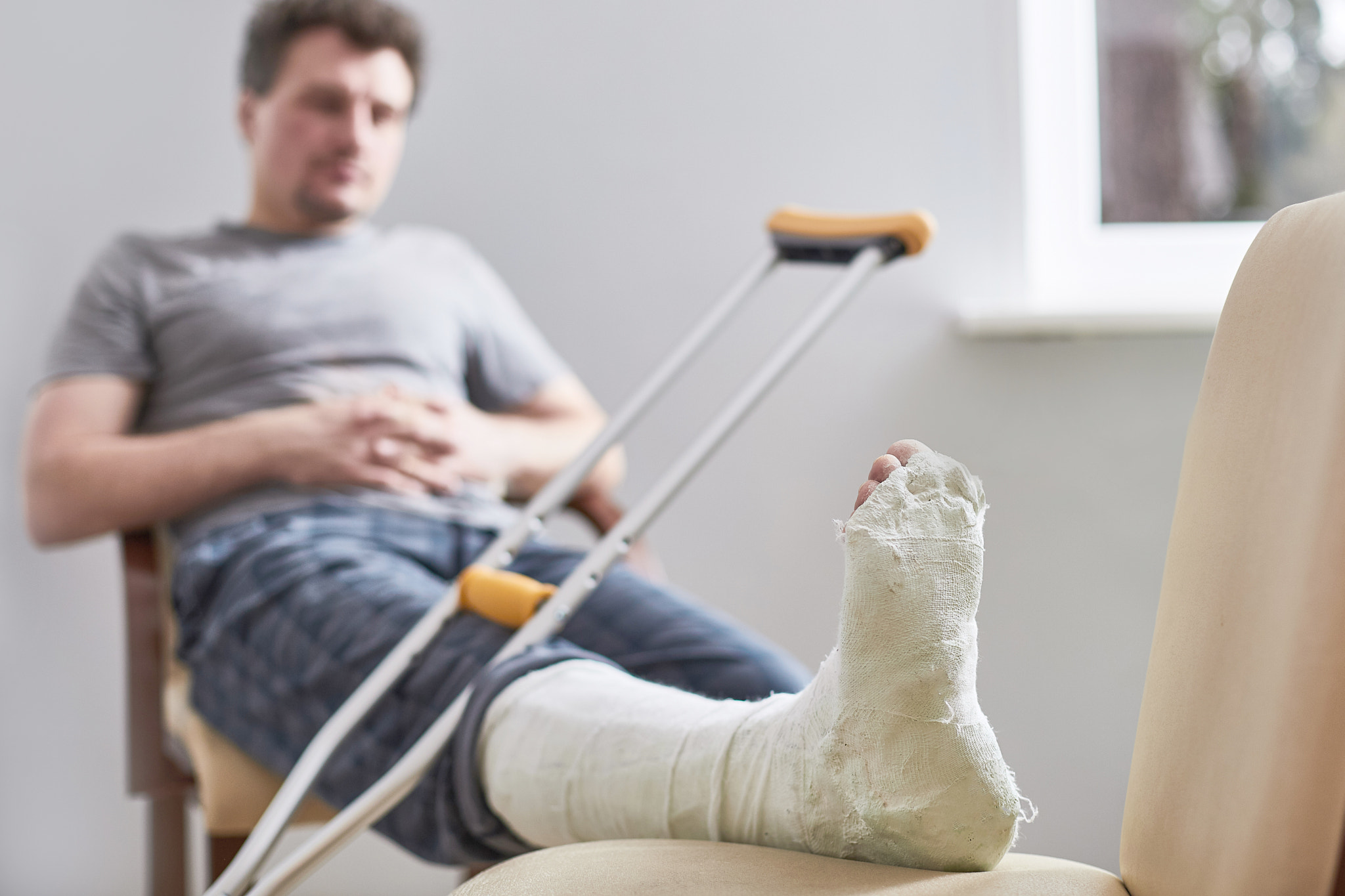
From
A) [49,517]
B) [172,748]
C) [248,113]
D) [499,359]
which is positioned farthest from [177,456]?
[248,113]

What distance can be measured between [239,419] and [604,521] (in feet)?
1.32

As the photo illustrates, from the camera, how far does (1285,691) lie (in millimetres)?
435

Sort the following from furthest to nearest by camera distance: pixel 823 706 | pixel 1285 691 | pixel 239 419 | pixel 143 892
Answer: pixel 143 892, pixel 239 419, pixel 823 706, pixel 1285 691

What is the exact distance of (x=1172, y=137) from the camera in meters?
1.74

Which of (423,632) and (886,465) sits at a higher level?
(886,465)

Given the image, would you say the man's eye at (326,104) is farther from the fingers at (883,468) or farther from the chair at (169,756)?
the fingers at (883,468)

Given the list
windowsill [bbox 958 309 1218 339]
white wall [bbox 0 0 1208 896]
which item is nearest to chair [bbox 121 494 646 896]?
white wall [bbox 0 0 1208 896]

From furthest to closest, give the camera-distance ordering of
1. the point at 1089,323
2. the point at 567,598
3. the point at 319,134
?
the point at 1089,323 < the point at 319,134 < the point at 567,598

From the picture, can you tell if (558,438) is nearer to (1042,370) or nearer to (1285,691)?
(1042,370)

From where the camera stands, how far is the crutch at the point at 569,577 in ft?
2.50

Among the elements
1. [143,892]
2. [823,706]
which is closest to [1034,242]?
[823,706]

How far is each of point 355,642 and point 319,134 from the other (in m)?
0.71

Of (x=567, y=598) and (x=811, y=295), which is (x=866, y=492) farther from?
(x=811, y=295)

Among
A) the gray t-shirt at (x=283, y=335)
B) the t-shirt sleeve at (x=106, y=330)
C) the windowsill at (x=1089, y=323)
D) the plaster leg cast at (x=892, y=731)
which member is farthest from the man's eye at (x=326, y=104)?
the plaster leg cast at (x=892, y=731)
